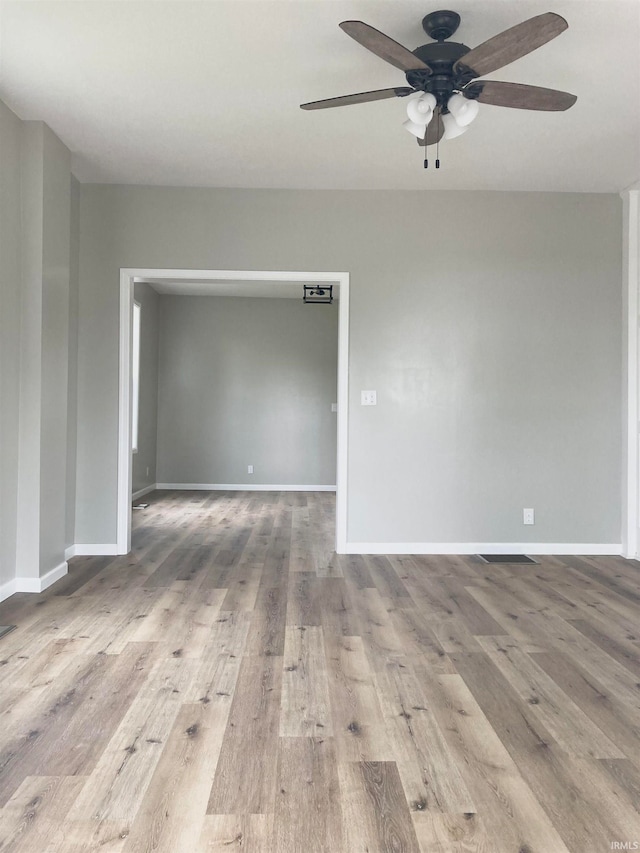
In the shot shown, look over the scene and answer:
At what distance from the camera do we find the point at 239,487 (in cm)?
830

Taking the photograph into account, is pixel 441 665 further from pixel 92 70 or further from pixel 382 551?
pixel 92 70

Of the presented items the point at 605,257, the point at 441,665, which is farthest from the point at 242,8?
the point at 605,257

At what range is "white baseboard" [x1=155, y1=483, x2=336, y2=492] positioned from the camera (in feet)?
27.1

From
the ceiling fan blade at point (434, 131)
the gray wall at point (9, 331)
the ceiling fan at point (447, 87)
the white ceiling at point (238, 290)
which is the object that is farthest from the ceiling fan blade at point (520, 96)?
the white ceiling at point (238, 290)

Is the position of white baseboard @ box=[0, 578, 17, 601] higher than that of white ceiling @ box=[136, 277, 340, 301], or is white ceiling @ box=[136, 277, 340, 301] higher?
white ceiling @ box=[136, 277, 340, 301]

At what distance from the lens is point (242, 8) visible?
7.82 feet

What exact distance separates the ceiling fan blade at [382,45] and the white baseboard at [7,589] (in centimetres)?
304

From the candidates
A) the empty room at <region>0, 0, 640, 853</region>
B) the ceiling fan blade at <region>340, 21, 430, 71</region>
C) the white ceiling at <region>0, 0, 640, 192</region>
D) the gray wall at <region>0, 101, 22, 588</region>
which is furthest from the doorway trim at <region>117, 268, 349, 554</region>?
the ceiling fan blade at <region>340, 21, 430, 71</region>

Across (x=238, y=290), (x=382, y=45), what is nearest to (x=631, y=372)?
(x=382, y=45)

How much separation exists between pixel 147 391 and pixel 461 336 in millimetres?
4692

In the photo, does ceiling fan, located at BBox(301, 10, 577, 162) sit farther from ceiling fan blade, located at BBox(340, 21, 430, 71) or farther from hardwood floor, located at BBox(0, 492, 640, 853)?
hardwood floor, located at BBox(0, 492, 640, 853)

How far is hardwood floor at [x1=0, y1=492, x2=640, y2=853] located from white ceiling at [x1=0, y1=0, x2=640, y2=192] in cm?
258

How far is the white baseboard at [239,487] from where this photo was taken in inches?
325

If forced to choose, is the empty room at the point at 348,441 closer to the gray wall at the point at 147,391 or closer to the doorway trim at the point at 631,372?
the doorway trim at the point at 631,372
